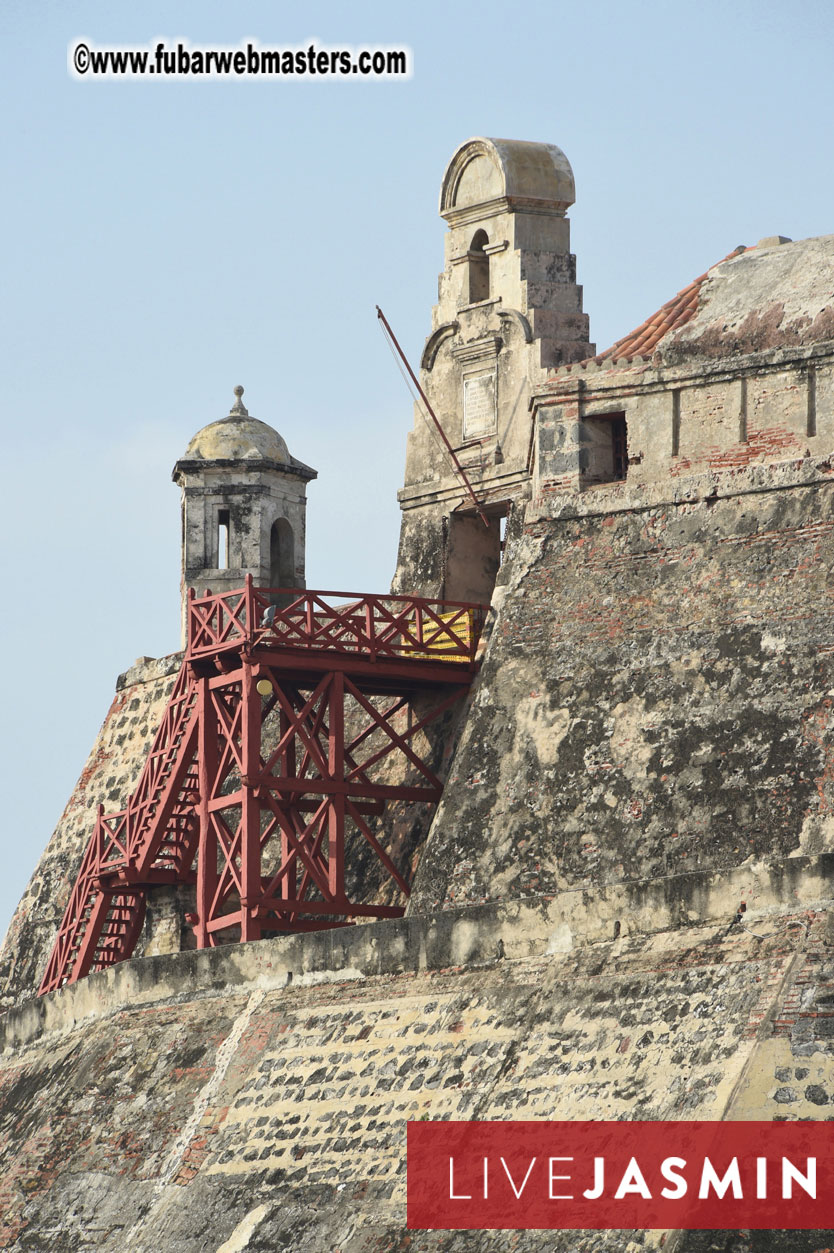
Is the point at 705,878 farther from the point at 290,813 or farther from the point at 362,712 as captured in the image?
the point at 362,712

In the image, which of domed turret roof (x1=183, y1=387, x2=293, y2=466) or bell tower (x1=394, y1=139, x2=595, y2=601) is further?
domed turret roof (x1=183, y1=387, x2=293, y2=466)

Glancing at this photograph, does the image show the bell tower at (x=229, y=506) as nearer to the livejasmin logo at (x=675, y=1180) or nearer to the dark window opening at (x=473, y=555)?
the dark window opening at (x=473, y=555)

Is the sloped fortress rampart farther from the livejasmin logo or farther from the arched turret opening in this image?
the arched turret opening

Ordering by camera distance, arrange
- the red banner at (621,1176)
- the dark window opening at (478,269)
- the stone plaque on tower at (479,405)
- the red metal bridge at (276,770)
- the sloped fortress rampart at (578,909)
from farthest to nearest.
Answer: the dark window opening at (478,269), the stone plaque on tower at (479,405), the red metal bridge at (276,770), the sloped fortress rampart at (578,909), the red banner at (621,1176)

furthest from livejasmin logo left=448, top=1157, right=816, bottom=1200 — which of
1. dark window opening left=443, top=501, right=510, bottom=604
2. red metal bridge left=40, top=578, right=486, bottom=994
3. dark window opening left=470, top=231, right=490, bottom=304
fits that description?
dark window opening left=470, top=231, right=490, bottom=304

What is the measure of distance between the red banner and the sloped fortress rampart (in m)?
0.16

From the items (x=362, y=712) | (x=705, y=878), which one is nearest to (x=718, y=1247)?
(x=705, y=878)

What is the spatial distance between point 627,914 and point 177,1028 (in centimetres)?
580

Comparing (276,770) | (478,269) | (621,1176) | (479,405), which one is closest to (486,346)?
(479,405)

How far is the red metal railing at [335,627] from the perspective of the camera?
28.3 meters

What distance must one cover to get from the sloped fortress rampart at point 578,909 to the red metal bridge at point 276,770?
1.92 ft

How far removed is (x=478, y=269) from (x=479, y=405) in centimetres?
186

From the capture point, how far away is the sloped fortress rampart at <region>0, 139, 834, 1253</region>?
2144 centimetres

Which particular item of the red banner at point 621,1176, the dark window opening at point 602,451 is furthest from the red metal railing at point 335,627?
the red banner at point 621,1176
